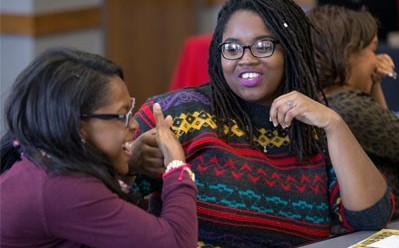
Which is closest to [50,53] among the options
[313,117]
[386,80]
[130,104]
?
[130,104]

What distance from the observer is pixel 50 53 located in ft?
5.75

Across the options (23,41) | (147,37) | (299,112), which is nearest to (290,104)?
(299,112)

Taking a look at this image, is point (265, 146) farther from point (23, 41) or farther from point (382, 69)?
point (23, 41)

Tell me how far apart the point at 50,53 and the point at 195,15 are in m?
4.71

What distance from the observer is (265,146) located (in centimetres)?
222

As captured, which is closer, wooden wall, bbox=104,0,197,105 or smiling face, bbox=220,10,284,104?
smiling face, bbox=220,10,284,104

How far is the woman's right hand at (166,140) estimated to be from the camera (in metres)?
1.88

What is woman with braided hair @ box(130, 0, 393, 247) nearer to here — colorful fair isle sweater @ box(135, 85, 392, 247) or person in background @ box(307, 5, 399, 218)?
colorful fair isle sweater @ box(135, 85, 392, 247)

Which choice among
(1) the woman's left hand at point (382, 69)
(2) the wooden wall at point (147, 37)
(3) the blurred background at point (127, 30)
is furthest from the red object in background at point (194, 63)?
(1) the woman's left hand at point (382, 69)

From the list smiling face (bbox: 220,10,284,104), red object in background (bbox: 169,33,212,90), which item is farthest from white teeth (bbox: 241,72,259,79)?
red object in background (bbox: 169,33,212,90)

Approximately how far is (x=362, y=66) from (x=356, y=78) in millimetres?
42

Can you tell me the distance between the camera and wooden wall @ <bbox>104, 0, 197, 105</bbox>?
5.76 m

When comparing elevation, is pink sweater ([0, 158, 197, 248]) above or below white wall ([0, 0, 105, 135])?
above

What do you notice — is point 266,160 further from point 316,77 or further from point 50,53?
point 50,53
